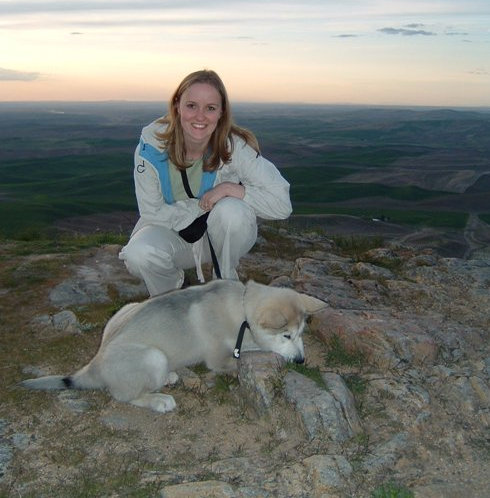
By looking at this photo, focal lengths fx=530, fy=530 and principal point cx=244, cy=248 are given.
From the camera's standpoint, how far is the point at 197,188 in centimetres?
584

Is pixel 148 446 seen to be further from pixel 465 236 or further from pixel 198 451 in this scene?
pixel 465 236

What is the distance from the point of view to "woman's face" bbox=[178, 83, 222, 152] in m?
5.25

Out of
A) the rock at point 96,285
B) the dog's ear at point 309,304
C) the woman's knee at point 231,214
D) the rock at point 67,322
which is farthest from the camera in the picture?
the rock at point 96,285

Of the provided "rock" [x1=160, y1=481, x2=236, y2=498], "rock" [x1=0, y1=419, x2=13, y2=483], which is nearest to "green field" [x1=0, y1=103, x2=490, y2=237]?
"rock" [x1=0, y1=419, x2=13, y2=483]

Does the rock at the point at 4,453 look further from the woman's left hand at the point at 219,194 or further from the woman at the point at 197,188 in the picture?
the woman's left hand at the point at 219,194

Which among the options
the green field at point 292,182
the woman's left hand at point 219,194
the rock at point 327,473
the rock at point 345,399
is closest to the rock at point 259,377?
the rock at point 345,399

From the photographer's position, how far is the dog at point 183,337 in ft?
14.7

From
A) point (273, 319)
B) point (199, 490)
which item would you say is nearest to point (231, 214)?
point (273, 319)

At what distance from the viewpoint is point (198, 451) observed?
4.04 m

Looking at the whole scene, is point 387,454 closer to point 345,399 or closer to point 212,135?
point 345,399

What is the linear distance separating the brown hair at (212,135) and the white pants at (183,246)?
0.47 metres

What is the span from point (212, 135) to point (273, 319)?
2.11 meters

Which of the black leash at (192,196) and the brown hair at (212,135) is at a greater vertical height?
the brown hair at (212,135)

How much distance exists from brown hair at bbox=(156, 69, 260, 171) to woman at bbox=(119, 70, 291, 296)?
0.01m
